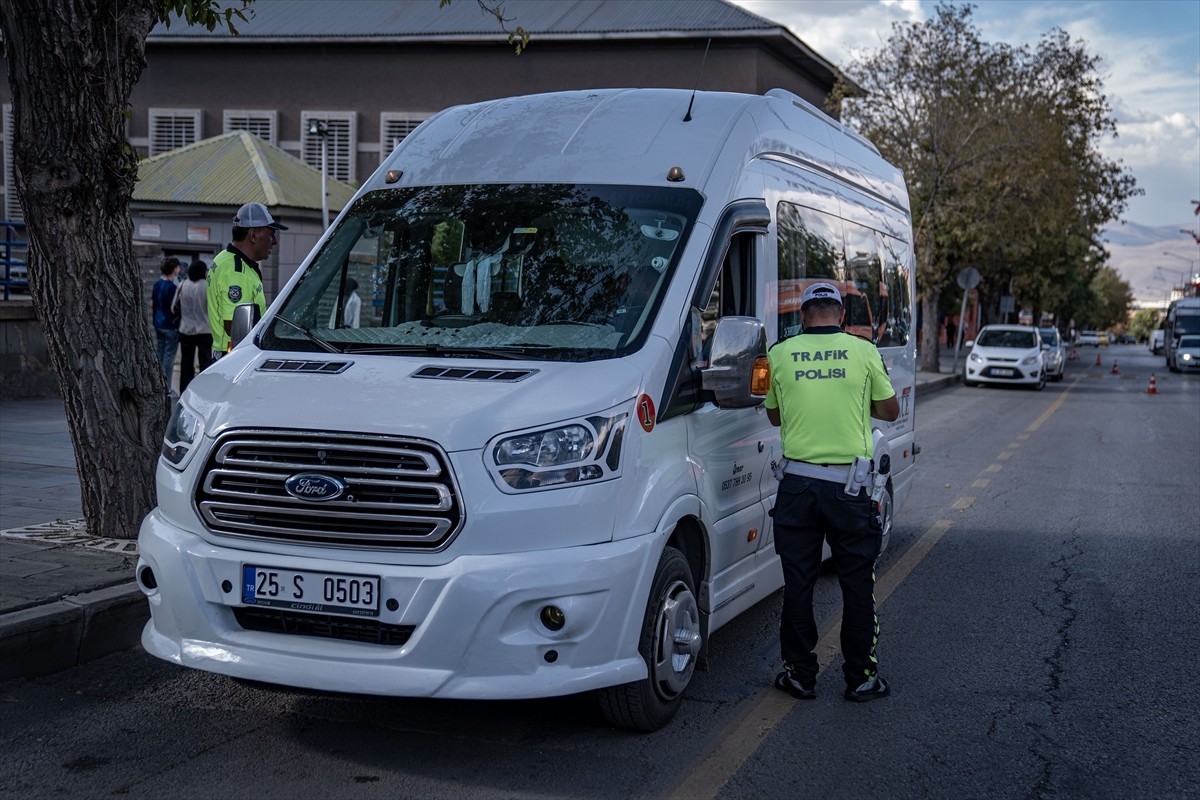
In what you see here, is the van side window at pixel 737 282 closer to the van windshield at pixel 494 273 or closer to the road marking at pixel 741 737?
the van windshield at pixel 494 273

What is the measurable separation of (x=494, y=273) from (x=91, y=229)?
3.11 m

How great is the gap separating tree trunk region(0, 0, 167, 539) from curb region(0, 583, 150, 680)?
1.45 m

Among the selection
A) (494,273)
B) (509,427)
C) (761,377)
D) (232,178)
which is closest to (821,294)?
(761,377)

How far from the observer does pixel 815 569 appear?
18.5 ft

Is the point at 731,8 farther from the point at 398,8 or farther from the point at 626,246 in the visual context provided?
the point at 626,246

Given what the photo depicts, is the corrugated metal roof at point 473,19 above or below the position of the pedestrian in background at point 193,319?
above

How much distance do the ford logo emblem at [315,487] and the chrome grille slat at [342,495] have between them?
0.01m

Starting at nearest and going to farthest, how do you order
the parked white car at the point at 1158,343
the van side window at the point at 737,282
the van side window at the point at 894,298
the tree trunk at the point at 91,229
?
the van side window at the point at 737,282, the tree trunk at the point at 91,229, the van side window at the point at 894,298, the parked white car at the point at 1158,343

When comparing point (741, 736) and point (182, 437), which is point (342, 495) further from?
point (741, 736)

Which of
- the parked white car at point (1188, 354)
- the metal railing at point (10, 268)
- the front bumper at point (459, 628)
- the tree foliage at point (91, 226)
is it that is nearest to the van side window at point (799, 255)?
the front bumper at point (459, 628)

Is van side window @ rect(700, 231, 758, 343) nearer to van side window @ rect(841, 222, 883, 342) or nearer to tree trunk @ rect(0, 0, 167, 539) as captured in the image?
van side window @ rect(841, 222, 883, 342)

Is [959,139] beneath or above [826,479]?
above

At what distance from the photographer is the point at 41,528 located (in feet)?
25.8

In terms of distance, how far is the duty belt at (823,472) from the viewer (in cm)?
546
